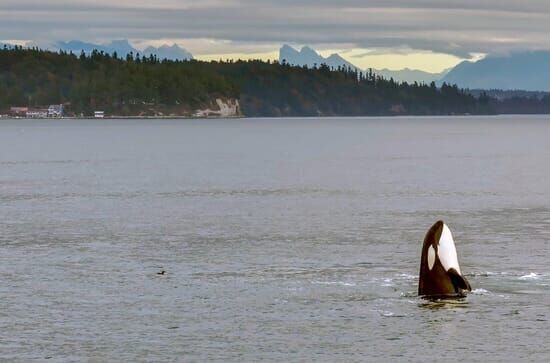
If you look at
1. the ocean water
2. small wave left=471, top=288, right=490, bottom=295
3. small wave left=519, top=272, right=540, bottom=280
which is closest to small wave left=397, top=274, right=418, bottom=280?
the ocean water

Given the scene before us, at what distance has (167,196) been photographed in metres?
78.8

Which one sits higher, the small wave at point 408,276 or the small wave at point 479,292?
the small wave at point 479,292

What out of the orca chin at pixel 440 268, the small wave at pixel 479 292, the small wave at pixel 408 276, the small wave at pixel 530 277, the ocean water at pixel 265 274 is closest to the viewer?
the ocean water at pixel 265 274

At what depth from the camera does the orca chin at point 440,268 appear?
35.4 metres

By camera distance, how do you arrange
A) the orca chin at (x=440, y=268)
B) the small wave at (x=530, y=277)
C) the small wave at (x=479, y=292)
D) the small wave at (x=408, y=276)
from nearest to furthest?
the orca chin at (x=440, y=268) < the small wave at (x=479, y=292) < the small wave at (x=530, y=277) < the small wave at (x=408, y=276)

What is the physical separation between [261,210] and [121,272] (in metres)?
25.3

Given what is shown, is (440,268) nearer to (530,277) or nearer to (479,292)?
(479,292)

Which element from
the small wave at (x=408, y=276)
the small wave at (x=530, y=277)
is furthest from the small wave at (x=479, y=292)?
the small wave at (x=408, y=276)

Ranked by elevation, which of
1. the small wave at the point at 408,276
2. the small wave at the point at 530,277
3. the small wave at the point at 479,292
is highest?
the small wave at the point at 530,277

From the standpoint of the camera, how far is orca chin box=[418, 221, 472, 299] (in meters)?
35.4

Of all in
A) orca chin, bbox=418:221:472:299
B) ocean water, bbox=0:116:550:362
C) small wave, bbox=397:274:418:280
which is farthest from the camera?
small wave, bbox=397:274:418:280

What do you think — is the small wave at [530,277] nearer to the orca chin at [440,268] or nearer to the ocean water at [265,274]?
the ocean water at [265,274]

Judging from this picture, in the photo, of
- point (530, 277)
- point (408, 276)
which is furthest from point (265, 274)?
point (530, 277)

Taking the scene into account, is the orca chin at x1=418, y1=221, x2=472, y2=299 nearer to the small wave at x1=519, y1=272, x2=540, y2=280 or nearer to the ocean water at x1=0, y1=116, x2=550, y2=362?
the ocean water at x1=0, y1=116, x2=550, y2=362
